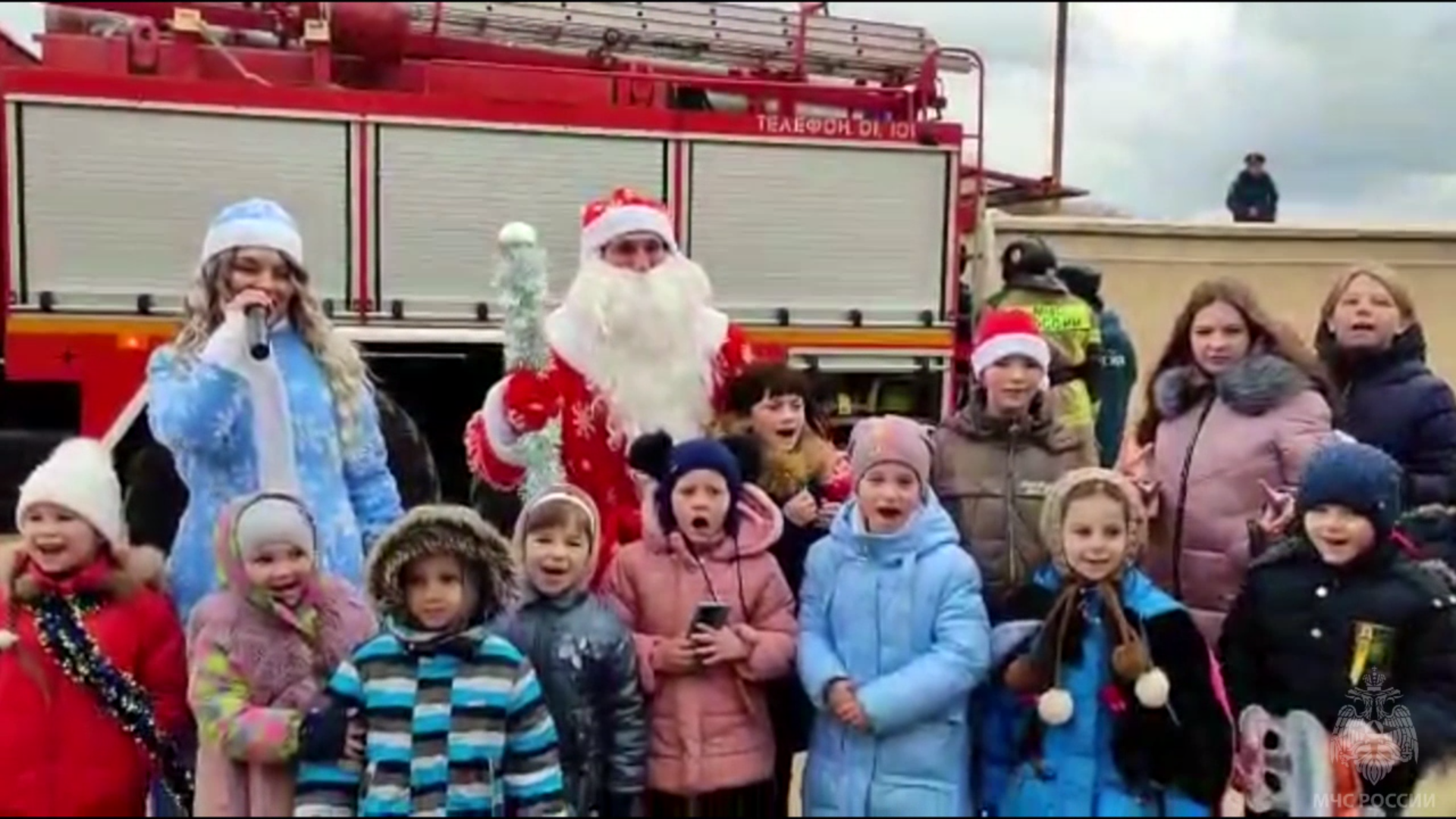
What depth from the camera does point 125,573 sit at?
309cm

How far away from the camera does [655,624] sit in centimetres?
312

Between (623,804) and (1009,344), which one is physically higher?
(1009,344)

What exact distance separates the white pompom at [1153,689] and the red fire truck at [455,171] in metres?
5.11

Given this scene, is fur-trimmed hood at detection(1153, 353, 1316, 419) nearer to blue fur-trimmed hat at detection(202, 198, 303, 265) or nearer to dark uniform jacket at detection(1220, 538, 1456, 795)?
dark uniform jacket at detection(1220, 538, 1456, 795)

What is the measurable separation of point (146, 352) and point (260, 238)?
4.14m

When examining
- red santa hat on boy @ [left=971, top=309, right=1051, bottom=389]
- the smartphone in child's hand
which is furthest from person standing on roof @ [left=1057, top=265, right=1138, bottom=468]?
the smartphone in child's hand

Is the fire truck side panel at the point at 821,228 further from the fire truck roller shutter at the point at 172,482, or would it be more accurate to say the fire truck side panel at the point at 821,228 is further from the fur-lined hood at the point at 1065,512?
the fur-lined hood at the point at 1065,512

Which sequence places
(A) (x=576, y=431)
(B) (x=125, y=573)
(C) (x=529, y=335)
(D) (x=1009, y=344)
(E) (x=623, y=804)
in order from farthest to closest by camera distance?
(C) (x=529, y=335) < (A) (x=576, y=431) < (D) (x=1009, y=344) < (B) (x=125, y=573) < (E) (x=623, y=804)

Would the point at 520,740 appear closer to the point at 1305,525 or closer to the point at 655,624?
the point at 655,624

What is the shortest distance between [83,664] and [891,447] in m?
1.53

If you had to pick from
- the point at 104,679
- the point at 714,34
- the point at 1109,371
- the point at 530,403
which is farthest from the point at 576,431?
the point at 714,34

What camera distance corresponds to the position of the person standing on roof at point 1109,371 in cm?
674

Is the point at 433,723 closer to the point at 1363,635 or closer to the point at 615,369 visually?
the point at 615,369

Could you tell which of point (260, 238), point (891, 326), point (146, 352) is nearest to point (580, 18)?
point (891, 326)
